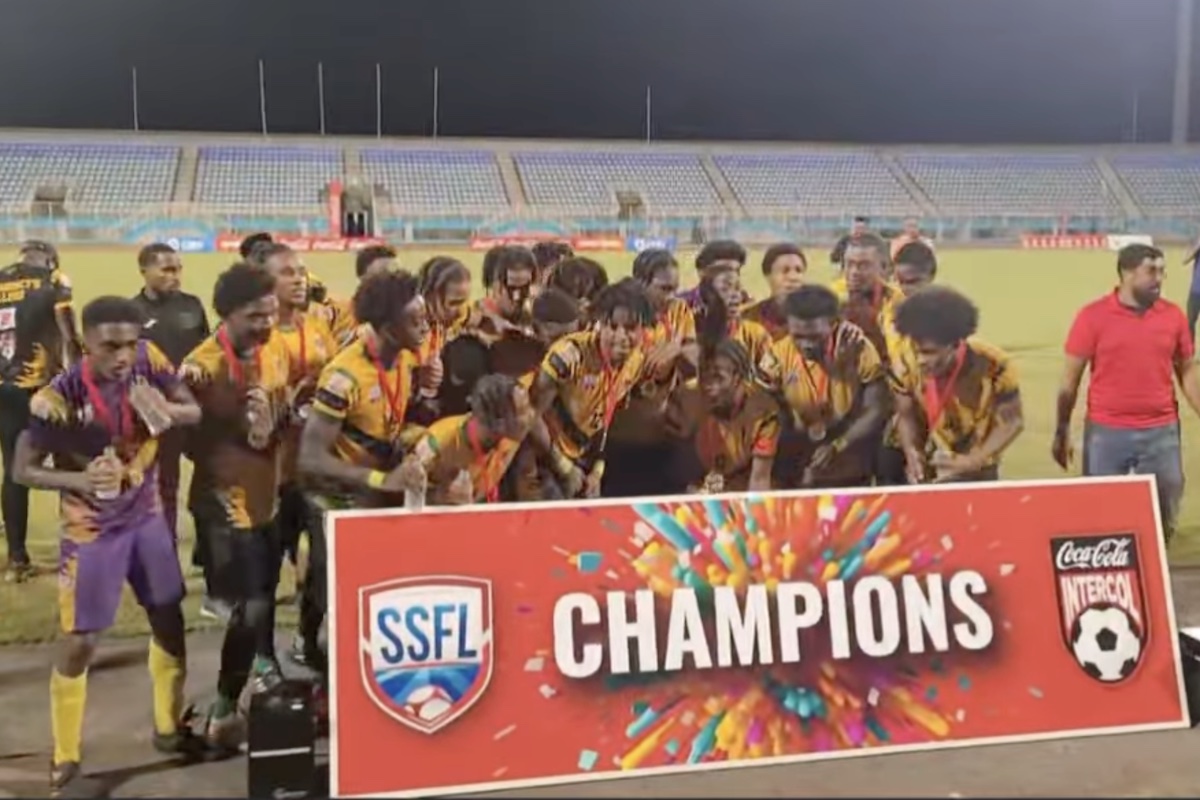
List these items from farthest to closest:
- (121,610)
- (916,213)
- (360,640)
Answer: (916,213) → (121,610) → (360,640)

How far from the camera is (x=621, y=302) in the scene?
2859 mm

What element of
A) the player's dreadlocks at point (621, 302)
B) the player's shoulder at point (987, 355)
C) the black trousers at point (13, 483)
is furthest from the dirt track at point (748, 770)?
the player's dreadlocks at point (621, 302)

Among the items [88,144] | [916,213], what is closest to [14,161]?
[88,144]

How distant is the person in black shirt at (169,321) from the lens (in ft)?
8.63

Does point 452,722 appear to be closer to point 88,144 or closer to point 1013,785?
point 1013,785

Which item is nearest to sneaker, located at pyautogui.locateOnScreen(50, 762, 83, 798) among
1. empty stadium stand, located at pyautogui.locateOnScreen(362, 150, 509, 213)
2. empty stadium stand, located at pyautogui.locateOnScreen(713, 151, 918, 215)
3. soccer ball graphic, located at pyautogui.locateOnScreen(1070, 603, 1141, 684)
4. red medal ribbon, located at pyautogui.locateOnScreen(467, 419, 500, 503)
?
red medal ribbon, located at pyautogui.locateOnScreen(467, 419, 500, 503)

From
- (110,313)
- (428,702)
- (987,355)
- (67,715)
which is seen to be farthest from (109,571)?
(987,355)

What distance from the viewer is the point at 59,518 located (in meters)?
2.58

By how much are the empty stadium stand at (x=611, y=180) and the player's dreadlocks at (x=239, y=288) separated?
0.79 m

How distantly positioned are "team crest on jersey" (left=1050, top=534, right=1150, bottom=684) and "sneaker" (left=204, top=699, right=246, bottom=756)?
2164mm

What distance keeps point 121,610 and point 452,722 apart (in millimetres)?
924

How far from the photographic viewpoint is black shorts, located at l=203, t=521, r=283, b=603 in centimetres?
275

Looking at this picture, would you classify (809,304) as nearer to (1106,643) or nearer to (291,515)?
(1106,643)

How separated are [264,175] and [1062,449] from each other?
8.19ft
